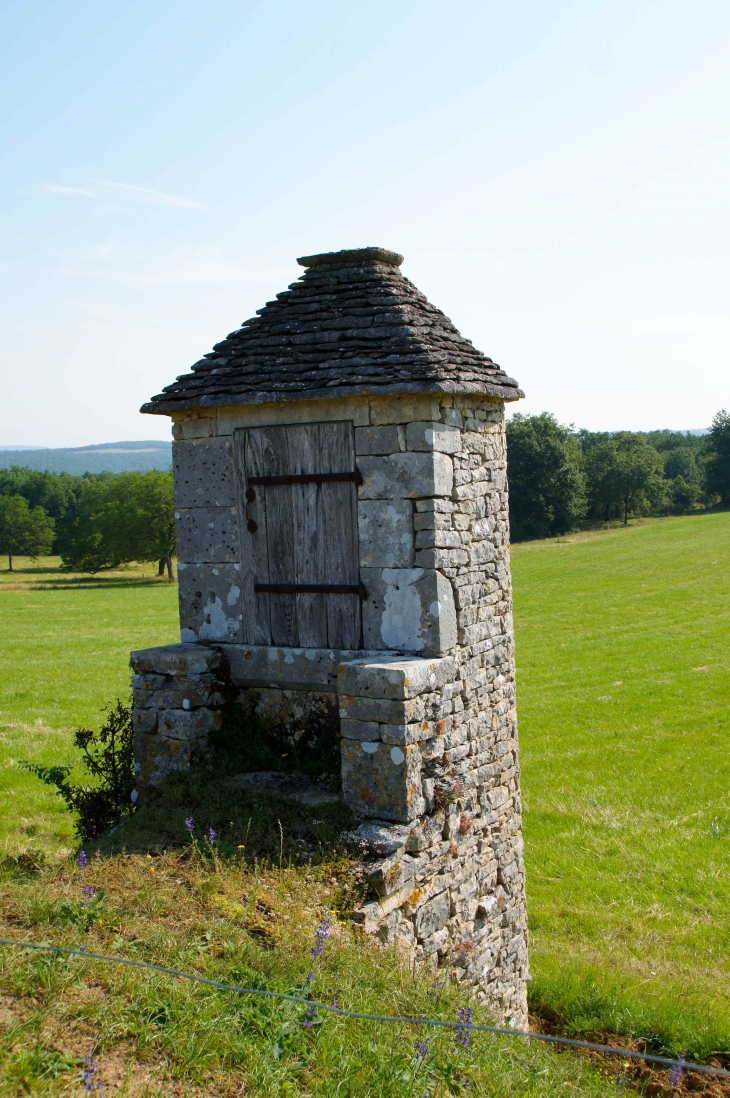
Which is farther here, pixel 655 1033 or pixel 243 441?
pixel 243 441

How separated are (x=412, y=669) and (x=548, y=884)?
5078 mm

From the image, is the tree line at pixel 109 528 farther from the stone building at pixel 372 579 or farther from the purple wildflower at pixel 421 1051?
the purple wildflower at pixel 421 1051

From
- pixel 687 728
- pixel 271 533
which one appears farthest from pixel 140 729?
pixel 687 728

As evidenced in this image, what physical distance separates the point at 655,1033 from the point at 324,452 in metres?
5.02

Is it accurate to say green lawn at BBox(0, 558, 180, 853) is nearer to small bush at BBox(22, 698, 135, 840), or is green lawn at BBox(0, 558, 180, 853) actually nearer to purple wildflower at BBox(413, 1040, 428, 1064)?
small bush at BBox(22, 698, 135, 840)

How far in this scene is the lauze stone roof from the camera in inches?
242

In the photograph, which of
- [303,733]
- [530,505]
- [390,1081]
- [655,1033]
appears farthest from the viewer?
[530,505]

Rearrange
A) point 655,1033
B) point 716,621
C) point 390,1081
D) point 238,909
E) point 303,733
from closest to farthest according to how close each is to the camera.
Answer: point 390,1081, point 238,909, point 655,1033, point 303,733, point 716,621

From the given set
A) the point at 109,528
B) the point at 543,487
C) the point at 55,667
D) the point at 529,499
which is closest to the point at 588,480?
the point at 543,487

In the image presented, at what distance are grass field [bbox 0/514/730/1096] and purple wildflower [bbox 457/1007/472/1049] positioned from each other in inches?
3.5

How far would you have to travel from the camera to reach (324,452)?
649cm

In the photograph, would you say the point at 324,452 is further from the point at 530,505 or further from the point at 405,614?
the point at 530,505

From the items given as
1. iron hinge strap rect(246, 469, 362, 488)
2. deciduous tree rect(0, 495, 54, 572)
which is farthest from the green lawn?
deciduous tree rect(0, 495, 54, 572)

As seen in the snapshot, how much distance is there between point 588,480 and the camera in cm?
6450
